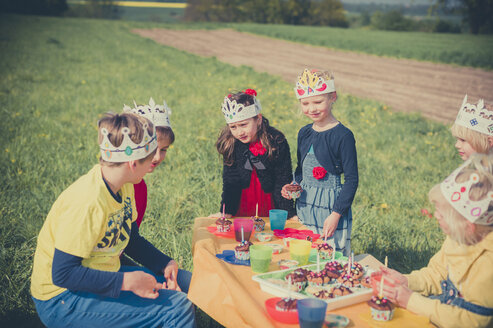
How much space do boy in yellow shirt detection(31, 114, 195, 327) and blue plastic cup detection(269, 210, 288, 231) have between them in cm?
77

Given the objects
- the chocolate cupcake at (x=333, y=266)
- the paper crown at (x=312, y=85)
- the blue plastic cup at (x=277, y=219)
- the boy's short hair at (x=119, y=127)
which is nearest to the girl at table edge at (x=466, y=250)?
the chocolate cupcake at (x=333, y=266)

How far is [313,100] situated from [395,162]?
13.6ft

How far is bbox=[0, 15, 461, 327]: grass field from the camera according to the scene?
439 cm

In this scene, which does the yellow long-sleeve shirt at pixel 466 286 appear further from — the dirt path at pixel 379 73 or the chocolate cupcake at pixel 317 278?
the dirt path at pixel 379 73

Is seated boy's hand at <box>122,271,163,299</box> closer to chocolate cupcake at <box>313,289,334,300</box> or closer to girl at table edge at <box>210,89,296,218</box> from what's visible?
chocolate cupcake at <box>313,289,334,300</box>

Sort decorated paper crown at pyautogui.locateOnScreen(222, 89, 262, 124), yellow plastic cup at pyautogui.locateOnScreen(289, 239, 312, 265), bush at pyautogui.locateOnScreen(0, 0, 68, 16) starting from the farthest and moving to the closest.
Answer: bush at pyautogui.locateOnScreen(0, 0, 68, 16), decorated paper crown at pyautogui.locateOnScreen(222, 89, 262, 124), yellow plastic cup at pyautogui.locateOnScreen(289, 239, 312, 265)

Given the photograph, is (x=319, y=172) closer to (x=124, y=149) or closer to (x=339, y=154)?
(x=339, y=154)

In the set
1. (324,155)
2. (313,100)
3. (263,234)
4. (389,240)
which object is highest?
(313,100)

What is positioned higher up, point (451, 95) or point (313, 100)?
point (313, 100)

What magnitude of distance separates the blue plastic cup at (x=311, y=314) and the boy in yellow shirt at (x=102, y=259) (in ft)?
2.52

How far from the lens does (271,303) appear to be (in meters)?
1.85

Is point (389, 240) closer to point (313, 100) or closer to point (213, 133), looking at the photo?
point (313, 100)

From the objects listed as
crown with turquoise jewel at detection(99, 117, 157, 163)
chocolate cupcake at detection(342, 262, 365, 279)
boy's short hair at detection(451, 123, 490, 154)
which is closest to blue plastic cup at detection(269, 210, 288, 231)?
chocolate cupcake at detection(342, 262, 365, 279)

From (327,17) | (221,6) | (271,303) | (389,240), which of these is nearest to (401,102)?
(389,240)
